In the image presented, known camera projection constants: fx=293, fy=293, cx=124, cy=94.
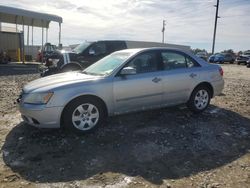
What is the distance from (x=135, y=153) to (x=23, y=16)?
78.2 ft

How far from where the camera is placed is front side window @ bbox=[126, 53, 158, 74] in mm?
6047

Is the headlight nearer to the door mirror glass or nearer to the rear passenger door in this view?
the rear passenger door

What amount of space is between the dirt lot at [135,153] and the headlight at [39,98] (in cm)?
69

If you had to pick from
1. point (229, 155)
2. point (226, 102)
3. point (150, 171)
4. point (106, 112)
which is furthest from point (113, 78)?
point (226, 102)

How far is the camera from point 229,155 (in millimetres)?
4770

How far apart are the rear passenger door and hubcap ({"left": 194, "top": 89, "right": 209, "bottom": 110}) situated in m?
0.28

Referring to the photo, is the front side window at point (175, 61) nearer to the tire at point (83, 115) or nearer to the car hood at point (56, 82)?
the car hood at point (56, 82)

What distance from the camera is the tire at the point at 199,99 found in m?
6.85

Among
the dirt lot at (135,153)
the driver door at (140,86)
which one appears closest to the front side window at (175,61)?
the driver door at (140,86)

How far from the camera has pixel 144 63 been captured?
618cm

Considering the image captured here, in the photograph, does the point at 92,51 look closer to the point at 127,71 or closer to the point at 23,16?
the point at 127,71

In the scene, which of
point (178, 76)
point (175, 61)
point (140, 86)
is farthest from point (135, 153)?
point (175, 61)

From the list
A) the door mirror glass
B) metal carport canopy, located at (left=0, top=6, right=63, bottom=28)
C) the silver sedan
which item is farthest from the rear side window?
metal carport canopy, located at (left=0, top=6, right=63, bottom=28)

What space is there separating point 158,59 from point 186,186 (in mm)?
3253
